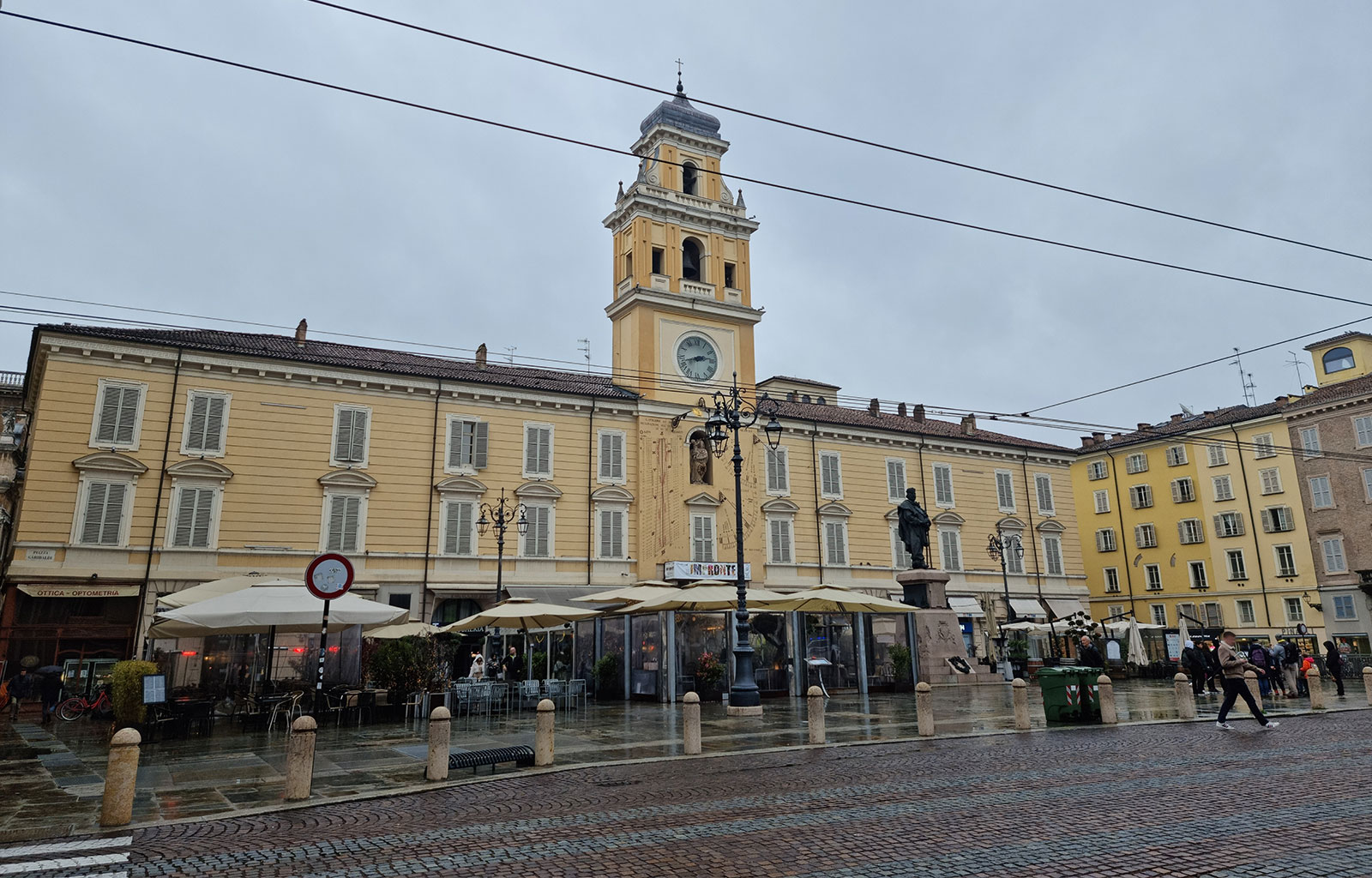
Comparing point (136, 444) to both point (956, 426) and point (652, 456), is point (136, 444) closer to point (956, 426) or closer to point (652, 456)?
point (652, 456)

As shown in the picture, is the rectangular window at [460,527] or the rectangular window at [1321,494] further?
the rectangular window at [1321,494]

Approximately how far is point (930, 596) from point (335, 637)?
18272 millimetres

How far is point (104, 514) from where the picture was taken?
961 inches

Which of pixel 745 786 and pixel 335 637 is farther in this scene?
pixel 335 637

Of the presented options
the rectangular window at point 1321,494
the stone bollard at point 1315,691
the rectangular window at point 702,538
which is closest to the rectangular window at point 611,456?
the rectangular window at point 702,538

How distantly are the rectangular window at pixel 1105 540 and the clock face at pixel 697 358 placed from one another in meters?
28.5

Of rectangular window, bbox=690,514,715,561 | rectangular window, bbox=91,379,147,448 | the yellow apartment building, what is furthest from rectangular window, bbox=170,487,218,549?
the yellow apartment building

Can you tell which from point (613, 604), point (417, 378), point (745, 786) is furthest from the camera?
point (417, 378)

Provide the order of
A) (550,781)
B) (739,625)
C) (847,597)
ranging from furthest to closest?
(847,597), (739,625), (550,781)

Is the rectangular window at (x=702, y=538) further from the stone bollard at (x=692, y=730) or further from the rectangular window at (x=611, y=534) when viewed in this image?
the stone bollard at (x=692, y=730)

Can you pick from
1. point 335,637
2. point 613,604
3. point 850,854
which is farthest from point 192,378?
point 850,854

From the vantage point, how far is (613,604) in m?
24.1

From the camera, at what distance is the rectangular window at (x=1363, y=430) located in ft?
128

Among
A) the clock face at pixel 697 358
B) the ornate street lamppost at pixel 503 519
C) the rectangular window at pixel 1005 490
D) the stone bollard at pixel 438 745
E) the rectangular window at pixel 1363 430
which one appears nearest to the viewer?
the stone bollard at pixel 438 745
